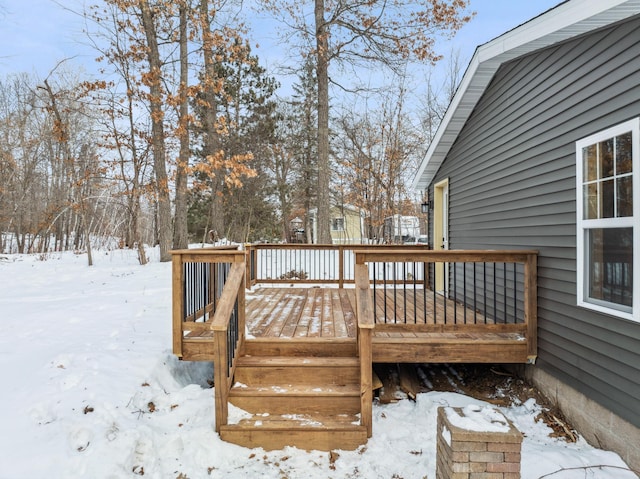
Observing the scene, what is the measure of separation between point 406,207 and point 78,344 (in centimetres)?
A: 1695

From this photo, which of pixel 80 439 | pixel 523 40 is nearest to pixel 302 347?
pixel 80 439

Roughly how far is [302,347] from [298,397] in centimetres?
56

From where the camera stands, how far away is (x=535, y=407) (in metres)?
3.40

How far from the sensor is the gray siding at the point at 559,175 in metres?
2.59

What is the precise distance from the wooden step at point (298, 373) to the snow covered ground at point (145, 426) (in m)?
0.39

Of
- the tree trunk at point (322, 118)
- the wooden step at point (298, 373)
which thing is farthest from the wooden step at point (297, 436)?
the tree trunk at point (322, 118)

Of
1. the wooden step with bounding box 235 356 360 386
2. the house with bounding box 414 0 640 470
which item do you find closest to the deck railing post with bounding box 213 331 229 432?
the wooden step with bounding box 235 356 360 386

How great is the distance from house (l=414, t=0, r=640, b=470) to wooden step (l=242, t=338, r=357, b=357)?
190 centimetres

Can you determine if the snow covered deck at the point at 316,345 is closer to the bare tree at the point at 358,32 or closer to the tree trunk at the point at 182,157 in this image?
the tree trunk at the point at 182,157

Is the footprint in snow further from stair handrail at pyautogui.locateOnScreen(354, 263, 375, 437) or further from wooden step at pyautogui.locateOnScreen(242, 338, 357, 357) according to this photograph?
stair handrail at pyautogui.locateOnScreen(354, 263, 375, 437)

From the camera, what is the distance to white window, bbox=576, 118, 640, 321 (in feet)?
8.11

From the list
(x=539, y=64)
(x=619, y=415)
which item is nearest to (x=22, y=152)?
(x=539, y=64)

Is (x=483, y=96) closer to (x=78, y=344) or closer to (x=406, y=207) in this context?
(x=78, y=344)

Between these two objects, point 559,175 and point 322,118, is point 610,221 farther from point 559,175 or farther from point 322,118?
point 322,118
